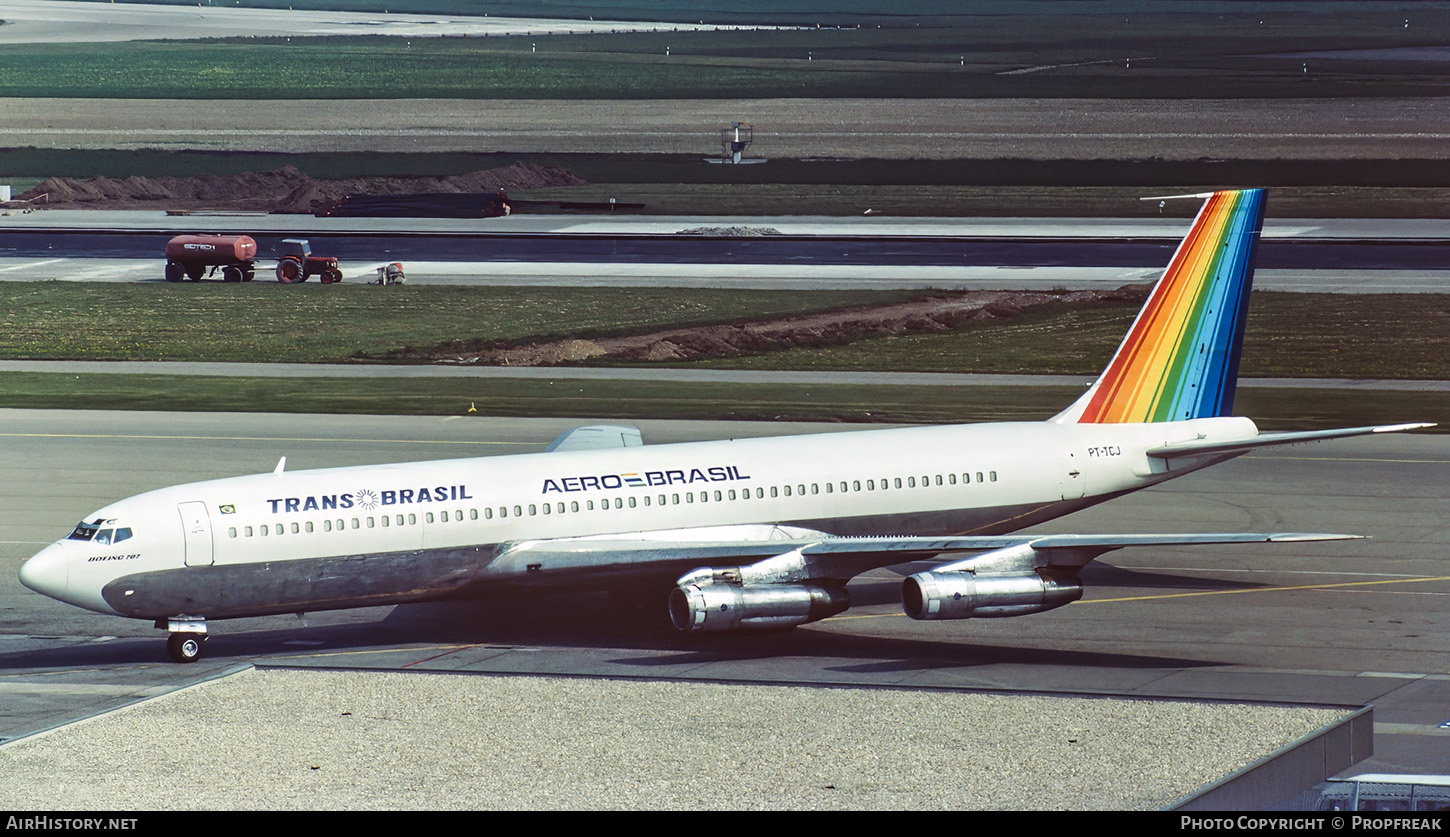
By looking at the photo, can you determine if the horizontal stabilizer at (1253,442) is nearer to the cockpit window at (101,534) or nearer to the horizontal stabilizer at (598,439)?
the horizontal stabilizer at (598,439)

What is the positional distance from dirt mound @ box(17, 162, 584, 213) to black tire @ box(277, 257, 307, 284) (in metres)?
33.2

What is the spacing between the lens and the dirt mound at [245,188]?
447 ft

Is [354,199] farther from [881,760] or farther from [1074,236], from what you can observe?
[881,760]

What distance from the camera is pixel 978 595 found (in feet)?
119

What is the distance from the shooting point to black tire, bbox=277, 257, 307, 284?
10088 centimetres

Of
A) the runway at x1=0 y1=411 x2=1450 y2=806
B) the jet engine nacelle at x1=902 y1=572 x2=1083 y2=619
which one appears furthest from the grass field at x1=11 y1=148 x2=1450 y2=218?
the jet engine nacelle at x1=902 y1=572 x2=1083 y2=619

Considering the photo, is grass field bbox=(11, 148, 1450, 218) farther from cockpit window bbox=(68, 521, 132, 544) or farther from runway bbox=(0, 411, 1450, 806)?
cockpit window bbox=(68, 521, 132, 544)

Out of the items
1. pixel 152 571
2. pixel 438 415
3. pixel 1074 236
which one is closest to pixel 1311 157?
pixel 1074 236

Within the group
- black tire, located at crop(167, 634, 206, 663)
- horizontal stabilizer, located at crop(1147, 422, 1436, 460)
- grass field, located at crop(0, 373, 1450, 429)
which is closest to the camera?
black tire, located at crop(167, 634, 206, 663)

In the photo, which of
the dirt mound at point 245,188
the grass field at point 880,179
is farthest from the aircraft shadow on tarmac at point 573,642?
the dirt mound at point 245,188

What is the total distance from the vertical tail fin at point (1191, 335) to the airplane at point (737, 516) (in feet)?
0.16

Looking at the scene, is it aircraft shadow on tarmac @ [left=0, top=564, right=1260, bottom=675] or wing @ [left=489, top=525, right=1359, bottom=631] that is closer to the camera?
wing @ [left=489, top=525, right=1359, bottom=631]

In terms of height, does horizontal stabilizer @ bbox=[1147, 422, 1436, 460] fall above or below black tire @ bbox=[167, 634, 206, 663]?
above
